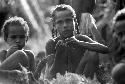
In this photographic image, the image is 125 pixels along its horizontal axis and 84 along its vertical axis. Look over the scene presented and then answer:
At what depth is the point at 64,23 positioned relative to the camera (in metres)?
5.43

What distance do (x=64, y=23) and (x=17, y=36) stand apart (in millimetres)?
680

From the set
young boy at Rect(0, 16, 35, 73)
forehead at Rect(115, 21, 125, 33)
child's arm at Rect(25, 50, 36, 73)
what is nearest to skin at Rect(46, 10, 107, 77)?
child's arm at Rect(25, 50, 36, 73)

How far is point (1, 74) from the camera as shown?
441cm

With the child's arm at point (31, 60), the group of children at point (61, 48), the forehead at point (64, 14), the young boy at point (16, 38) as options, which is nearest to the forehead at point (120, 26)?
the group of children at point (61, 48)

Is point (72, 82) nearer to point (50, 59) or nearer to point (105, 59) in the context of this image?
point (50, 59)

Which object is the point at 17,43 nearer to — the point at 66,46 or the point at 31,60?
the point at 31,60

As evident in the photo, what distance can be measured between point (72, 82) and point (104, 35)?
10.8ft

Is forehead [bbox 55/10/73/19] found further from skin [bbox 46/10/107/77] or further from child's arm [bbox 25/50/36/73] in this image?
child's arm [bbox 25/50/36/73]

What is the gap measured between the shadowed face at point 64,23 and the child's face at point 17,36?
512 millimetres

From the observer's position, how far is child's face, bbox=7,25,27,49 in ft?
16.5

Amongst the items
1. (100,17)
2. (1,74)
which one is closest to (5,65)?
(1,74)

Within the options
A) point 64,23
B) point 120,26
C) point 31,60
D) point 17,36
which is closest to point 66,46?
point 64,23

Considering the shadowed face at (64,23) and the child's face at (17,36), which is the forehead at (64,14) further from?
the child's face at (17,36)

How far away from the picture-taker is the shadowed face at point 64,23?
17.5 feet
